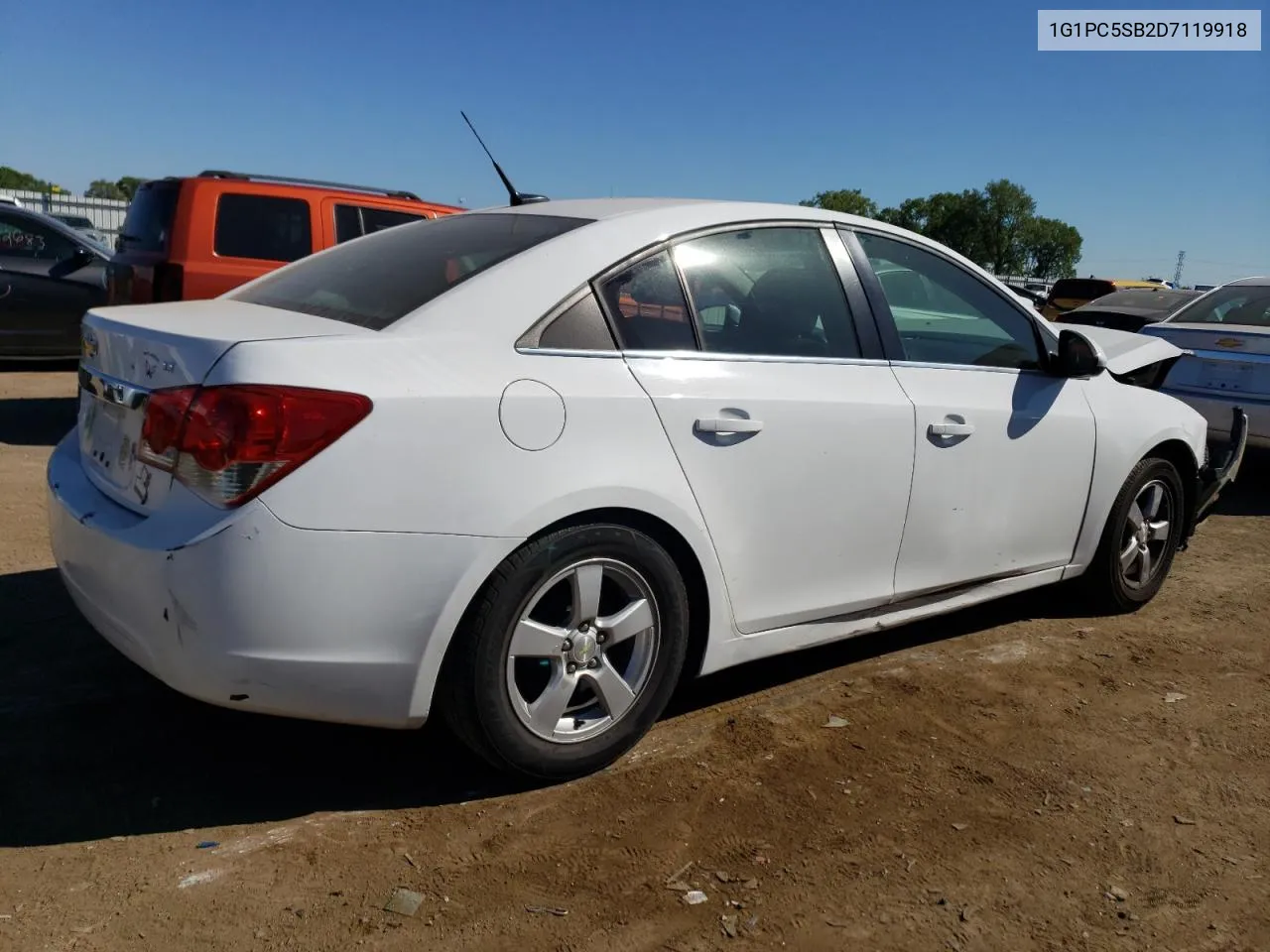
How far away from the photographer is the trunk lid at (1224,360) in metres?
7.25

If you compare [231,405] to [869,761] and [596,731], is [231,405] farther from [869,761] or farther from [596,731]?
[869,761]

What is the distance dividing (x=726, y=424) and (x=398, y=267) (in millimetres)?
1105

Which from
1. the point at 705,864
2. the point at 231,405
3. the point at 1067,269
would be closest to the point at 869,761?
the point at 705,864

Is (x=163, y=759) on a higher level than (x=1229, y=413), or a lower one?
lower

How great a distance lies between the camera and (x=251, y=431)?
2.45m

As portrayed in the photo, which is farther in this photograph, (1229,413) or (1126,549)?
(1229,413)

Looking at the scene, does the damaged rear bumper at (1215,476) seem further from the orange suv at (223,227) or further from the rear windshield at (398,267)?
the orange suv at (223,227)

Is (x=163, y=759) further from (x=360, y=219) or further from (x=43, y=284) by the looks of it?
(x=43, y=284)

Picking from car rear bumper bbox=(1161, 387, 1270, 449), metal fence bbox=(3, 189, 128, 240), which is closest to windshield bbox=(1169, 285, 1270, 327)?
car rear bumper bbox=(1161, 387, 1270, 449)

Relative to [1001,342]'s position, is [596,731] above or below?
below

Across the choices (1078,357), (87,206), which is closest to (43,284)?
(1078,357)

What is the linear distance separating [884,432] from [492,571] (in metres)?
1.47

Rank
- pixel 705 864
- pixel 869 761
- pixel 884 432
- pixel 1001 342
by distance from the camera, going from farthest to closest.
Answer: pixel 1001 342 → pixel 884 432 → pixel 869 761 → pixel 705 864

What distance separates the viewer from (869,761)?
10.7 ft
